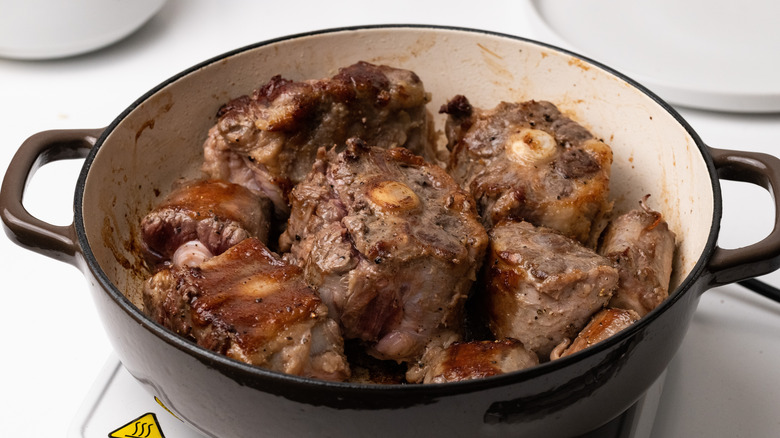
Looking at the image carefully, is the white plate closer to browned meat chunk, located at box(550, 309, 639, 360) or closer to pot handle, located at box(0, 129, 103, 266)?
browned meat chunk, located at box(550, 309, 639, 360)

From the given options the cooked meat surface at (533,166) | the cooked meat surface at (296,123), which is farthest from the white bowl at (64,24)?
the cooked meat surface at (533,166)

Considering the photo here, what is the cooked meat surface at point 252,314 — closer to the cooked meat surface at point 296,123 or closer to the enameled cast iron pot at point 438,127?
the enameled cast iron pot at point 438,127

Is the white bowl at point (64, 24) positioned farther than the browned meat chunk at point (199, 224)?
Yes

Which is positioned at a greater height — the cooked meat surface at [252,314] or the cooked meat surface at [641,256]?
the cooked meat surface at [252,314]

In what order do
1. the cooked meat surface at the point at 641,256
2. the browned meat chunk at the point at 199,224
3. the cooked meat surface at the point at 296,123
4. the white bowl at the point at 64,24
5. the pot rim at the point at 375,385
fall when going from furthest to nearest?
the white bowl at the point at 64,24, the cooked meat surface at the point at 296,123, the browned meat chunk at the point at 199,224, the cooked meat surface at the point at 641,256, the pot rim at the point at 375,385

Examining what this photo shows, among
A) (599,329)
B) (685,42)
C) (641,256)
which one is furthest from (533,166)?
(685,42)

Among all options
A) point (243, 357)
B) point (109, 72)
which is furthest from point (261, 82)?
point (109, 72)

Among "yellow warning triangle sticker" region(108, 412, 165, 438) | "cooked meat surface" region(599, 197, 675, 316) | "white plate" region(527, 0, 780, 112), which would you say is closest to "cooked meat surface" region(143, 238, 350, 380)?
"yellow warning triangle sticker" region(108, 412, 165, 438)
